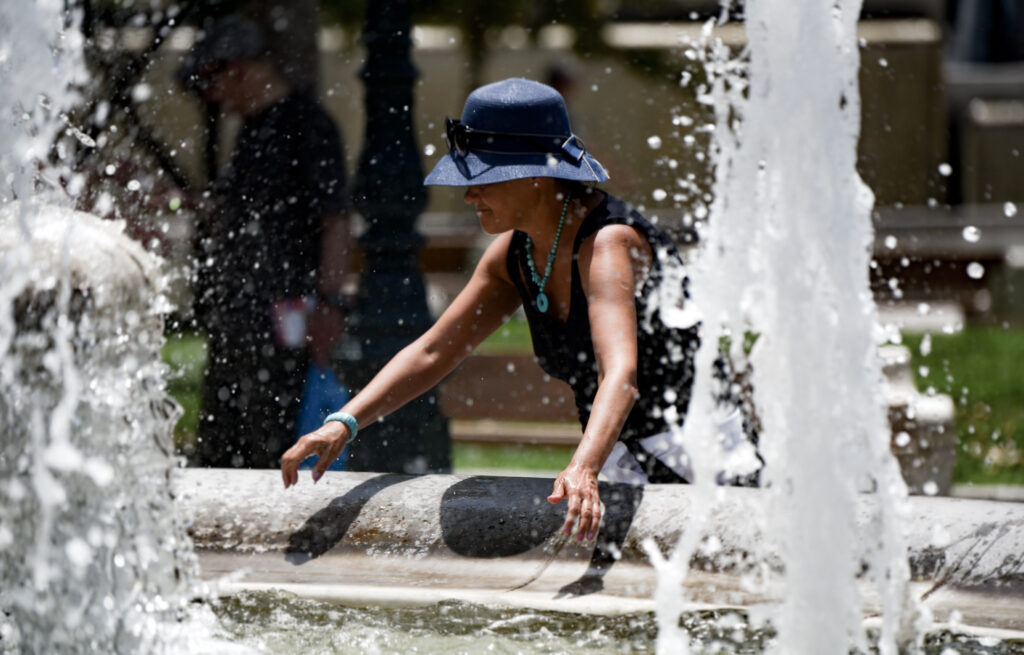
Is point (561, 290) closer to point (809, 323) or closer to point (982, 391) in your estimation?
point (809, 323)

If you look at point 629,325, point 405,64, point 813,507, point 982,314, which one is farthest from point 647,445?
point 982,314

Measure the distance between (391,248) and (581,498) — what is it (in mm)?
2190

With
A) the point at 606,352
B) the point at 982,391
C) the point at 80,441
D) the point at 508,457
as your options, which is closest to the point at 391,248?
the point at 606,352

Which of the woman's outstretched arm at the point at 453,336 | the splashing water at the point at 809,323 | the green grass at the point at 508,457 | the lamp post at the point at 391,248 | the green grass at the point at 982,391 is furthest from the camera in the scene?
the green grass at the point at 982,391

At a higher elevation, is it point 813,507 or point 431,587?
point 813,507

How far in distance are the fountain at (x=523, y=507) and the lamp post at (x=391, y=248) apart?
49.6 inches

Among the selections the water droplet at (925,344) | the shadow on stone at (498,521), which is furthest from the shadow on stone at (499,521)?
the water droplet at (925,344)

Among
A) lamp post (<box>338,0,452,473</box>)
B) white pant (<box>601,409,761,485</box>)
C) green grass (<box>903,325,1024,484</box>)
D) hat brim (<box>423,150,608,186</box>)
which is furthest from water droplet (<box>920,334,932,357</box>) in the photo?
lamp post (<box>338,0,452,473</box>)

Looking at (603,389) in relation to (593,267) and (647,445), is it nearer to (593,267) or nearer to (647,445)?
(593,267)

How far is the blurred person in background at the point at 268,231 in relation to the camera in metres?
4.59

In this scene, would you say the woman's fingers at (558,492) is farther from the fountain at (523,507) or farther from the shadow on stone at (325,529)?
the shadow on stone at (325,529)

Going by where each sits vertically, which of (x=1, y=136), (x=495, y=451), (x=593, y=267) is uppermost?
(x=1, y=136)

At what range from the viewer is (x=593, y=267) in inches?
111

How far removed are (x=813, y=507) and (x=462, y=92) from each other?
11.3 metres
